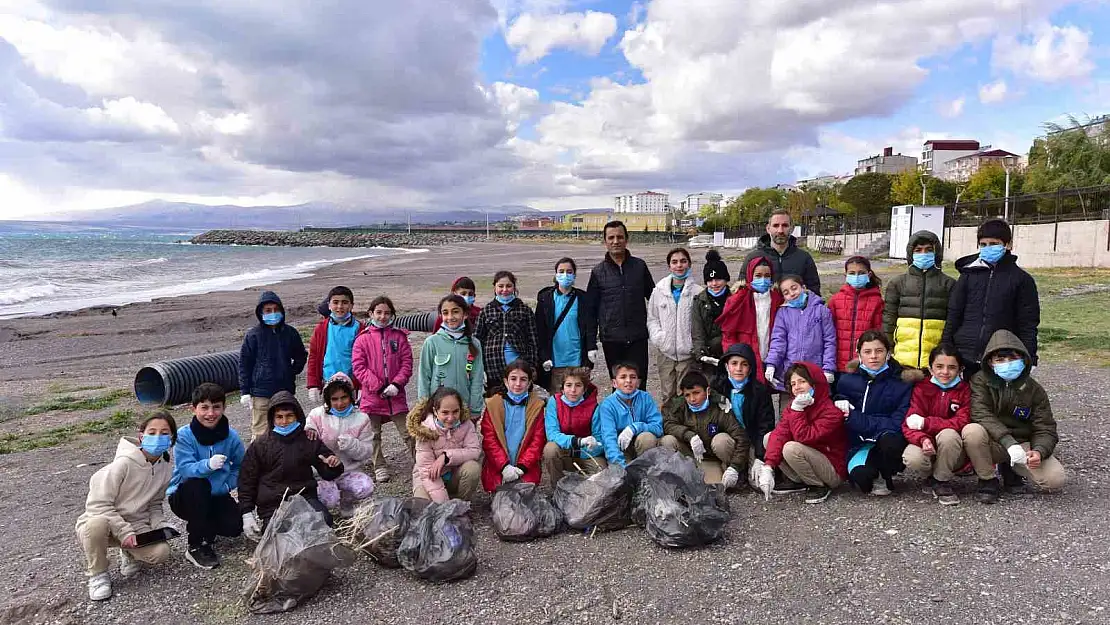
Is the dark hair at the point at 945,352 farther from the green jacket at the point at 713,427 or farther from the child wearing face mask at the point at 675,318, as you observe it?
the child wearing face mask at the point at 675,318

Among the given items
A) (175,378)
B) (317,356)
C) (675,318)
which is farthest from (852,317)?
(175,378)

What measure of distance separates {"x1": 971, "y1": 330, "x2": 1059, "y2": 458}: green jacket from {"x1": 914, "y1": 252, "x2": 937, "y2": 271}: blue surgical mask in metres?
Answer: 0.86

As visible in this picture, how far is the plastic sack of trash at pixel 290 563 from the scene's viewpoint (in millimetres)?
3777

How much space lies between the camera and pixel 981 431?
188 inches

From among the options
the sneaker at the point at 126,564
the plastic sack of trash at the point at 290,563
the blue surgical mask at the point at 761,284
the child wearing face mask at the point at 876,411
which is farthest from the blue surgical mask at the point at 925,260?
the sneaker at the point at 126,564

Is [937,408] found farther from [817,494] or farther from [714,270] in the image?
[714,270]

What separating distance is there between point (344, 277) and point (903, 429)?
34.7 metres

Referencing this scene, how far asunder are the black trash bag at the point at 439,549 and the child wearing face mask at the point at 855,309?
11.7 ft

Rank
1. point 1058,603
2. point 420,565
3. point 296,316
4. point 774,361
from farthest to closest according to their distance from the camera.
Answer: point 296,316, point 774,361, point 420,565, point 1058,603

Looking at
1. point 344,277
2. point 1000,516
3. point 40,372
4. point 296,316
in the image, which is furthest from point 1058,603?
point 344,277

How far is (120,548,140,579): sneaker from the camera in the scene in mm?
4250

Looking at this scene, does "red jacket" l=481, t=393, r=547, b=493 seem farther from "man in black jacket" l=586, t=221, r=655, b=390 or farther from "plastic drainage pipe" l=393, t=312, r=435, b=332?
"plastic drainage pipe" l=393, t=312, r=435, b=332

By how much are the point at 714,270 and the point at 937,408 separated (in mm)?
2096

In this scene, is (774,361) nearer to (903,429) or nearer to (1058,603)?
(903,429)
